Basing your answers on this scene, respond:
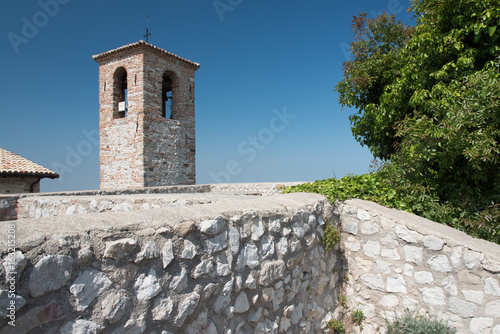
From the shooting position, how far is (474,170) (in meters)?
4.86

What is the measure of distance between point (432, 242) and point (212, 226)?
101 inches

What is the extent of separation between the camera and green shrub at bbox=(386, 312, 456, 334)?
315 centimetres

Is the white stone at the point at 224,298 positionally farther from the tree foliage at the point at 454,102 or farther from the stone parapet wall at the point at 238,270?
the tree foliage at the point at 454,102

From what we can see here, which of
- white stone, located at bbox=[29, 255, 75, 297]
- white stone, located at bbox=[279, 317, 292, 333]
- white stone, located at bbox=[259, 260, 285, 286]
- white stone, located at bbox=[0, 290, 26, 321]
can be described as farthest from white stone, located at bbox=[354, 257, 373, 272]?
white stone, located at bbox=[0, 290, 26, 321]

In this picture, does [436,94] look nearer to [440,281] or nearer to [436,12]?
[436,12]

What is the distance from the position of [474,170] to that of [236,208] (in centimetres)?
429

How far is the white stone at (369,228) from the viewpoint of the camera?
3.76 metres

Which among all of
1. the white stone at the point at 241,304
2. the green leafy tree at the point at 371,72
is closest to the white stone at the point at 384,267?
the white stone at the point at 241,304

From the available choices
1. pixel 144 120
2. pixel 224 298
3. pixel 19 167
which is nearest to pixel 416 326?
pixel 224 298

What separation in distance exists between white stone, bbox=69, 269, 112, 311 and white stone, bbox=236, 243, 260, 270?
1.04 metres

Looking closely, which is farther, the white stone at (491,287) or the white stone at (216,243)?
the white stone at (491,287)

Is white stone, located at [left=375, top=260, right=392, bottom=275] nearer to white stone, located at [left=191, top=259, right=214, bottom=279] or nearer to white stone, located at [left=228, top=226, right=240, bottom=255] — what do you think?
white stone, located at [left=228, top=226, right=240, bottom=255]

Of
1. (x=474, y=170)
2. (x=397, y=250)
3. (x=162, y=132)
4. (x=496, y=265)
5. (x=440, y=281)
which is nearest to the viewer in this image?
(x=496, y=265)

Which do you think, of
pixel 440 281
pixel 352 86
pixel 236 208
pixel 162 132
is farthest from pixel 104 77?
pixel 440 281
